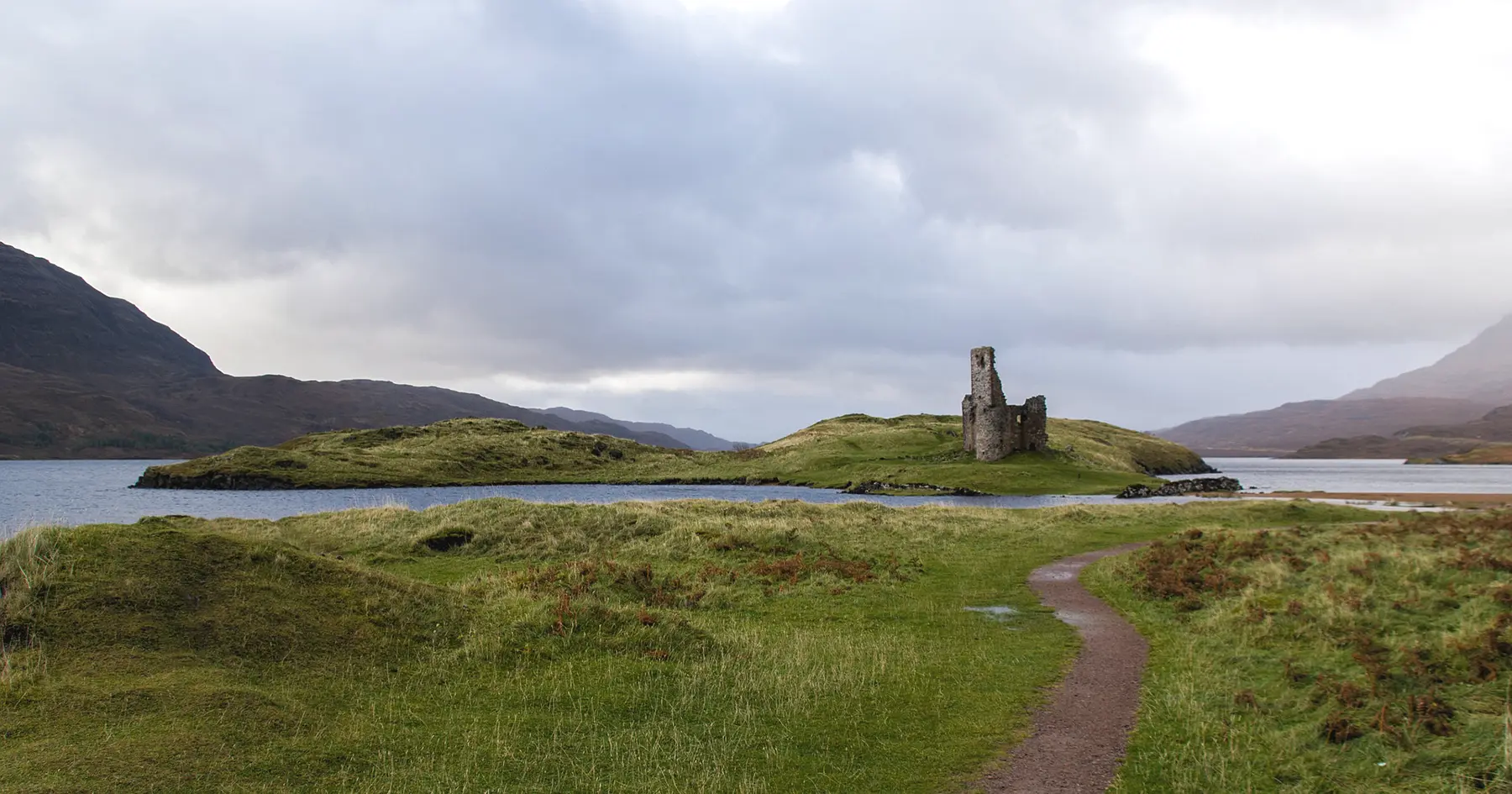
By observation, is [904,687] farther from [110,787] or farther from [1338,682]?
[110,787]

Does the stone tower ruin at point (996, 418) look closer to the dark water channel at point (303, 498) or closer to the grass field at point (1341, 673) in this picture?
the dark water channel at point (303, 498)

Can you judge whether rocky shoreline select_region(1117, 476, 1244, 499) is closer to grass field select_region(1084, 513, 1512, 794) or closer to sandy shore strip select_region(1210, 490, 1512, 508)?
sandy shore strip select_region(1210, 490, 1512, 508)

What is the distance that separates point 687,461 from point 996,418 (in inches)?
2560

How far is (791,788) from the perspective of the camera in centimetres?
1105

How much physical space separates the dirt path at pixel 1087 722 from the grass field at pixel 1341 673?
1.26ft

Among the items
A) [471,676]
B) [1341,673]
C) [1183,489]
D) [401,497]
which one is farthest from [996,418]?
[471,676]

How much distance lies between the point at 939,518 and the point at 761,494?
53.3 metres

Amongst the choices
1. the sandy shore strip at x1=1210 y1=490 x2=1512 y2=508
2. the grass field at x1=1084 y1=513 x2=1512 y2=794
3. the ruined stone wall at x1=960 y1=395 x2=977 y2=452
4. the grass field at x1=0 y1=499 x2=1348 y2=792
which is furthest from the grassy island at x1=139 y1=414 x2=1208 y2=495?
the grass field at x1=0 y1=499 x2=1348 y2=792

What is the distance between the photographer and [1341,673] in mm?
13883

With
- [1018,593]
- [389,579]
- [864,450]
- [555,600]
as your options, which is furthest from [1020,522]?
[864,450]

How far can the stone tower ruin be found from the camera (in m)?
104

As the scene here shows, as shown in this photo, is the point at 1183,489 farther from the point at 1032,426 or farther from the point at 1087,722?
the point at 1087,722

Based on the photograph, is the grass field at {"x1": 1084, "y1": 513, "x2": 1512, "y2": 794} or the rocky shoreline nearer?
the grass field at {"x1": 1084, "y1": 513, "x2": 1512, "y2": 794}

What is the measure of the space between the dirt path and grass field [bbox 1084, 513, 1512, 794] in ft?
1.26
